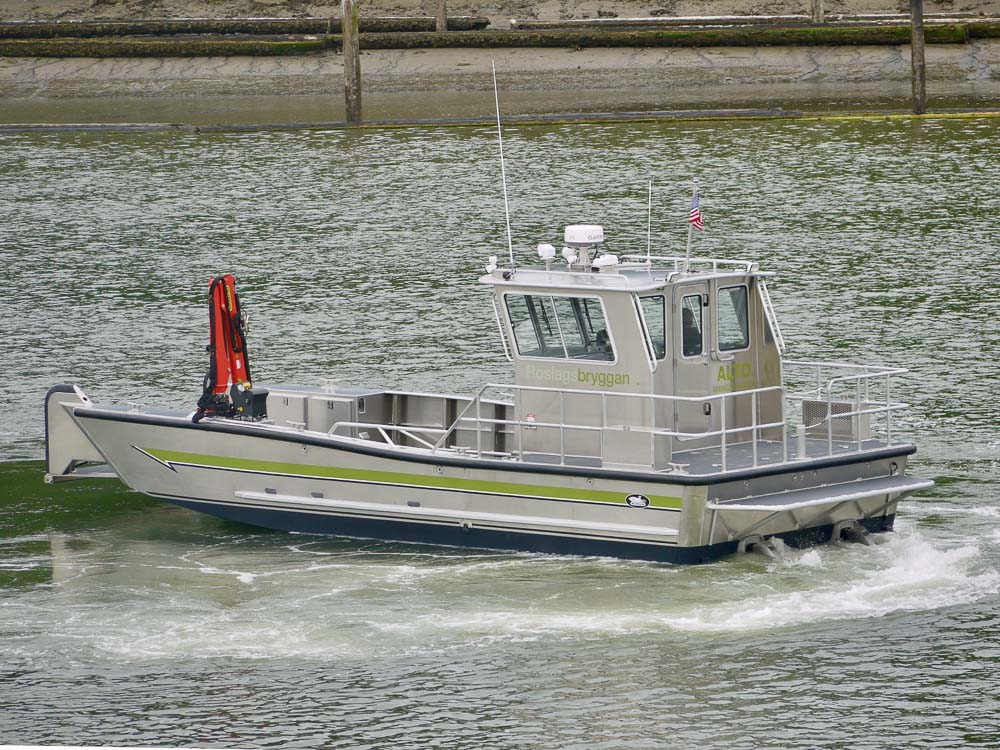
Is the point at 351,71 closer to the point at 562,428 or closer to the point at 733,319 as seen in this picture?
the point at 733,319

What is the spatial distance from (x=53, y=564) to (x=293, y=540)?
7.08 feet

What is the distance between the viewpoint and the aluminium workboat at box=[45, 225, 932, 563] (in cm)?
1517

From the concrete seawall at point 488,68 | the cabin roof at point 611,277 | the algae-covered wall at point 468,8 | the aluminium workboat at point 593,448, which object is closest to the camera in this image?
the aluminium workboat at point 593,448

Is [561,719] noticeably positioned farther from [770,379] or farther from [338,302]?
[338,302]

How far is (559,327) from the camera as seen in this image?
1595 centimetres

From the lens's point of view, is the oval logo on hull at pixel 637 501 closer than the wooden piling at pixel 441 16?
A: Yes

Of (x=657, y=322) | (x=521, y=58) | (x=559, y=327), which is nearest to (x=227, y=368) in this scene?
(x=559, y=327)

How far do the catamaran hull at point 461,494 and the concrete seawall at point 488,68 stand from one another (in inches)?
1332

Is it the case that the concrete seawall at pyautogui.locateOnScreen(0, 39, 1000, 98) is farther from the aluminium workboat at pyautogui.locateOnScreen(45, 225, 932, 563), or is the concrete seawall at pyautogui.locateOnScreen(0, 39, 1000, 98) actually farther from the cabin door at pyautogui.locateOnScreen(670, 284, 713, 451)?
the cabin door at pyautogui.locateOnScreen(670, 284, 713, 451)

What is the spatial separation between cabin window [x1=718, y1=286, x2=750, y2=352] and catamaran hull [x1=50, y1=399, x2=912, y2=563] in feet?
5.03

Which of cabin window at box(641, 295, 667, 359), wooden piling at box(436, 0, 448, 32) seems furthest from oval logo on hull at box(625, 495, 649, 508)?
wooden piling at box(436, 0, 448, 32)

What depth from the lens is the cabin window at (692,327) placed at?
1597 cm

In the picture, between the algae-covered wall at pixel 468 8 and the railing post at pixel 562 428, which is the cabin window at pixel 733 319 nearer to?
the railing post at pixel 562 428

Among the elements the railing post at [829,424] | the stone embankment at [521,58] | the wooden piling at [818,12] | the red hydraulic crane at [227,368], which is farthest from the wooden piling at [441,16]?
the railing post at [829,424]
